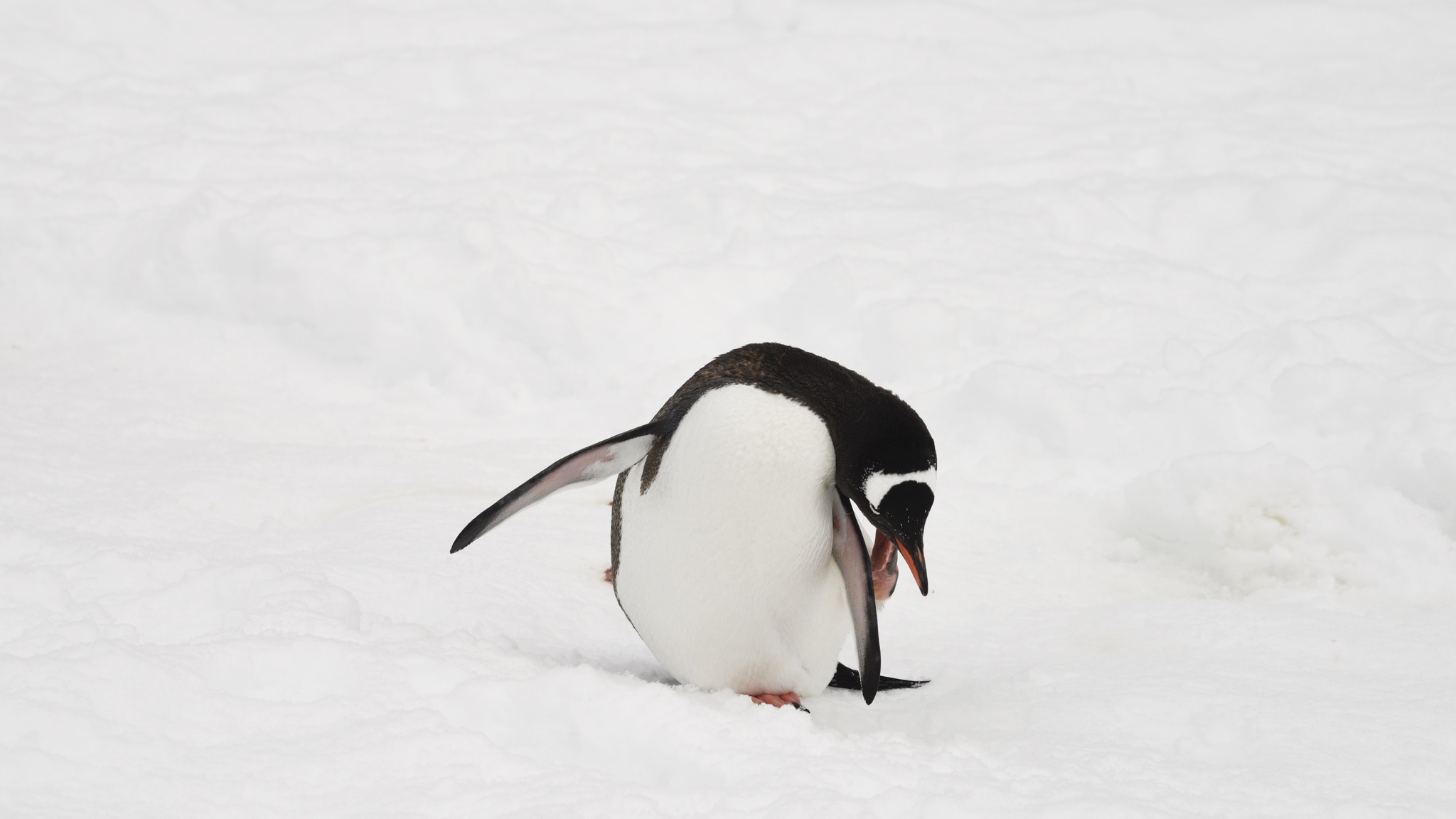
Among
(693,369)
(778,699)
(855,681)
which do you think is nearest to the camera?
(778,699)

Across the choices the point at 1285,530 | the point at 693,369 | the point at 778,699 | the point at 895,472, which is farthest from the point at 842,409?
the point at 693,369

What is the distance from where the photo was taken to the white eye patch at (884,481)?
1769mm

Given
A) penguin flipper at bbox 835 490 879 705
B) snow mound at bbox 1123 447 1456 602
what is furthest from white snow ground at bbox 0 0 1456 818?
penguin flipper at bbox 835 490 879 705

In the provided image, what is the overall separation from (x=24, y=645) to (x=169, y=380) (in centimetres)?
187

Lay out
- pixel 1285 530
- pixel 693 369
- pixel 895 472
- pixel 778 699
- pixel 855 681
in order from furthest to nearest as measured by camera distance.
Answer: pixel 693 369
pixel 1285 530
pixel 855 681
pixel 778 699
pixel 895 472

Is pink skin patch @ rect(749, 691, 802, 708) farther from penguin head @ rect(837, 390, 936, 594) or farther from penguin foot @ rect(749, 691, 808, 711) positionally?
penguin head @ rect(837, 390, 936, 594)

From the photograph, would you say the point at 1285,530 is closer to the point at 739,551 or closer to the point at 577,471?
the point at 739,551

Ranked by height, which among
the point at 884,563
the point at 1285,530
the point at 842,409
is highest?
the point at 842,409

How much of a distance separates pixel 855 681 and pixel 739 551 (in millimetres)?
525

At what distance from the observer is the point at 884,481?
1.77 m

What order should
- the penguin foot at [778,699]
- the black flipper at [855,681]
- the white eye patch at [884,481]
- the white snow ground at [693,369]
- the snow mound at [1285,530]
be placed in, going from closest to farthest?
the white snow ground at [693,369], the white eye patch at [884,481], the penguin foot at [778,699], the black flipper at [855,681], the snow mound at [1285,530]

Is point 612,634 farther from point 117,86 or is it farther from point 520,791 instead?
point 117,86

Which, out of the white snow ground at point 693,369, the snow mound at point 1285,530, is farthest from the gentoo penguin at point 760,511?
the snow mound at point 1285,530

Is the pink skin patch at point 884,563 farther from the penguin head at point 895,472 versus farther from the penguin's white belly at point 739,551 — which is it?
the penguin head at point 895,472
